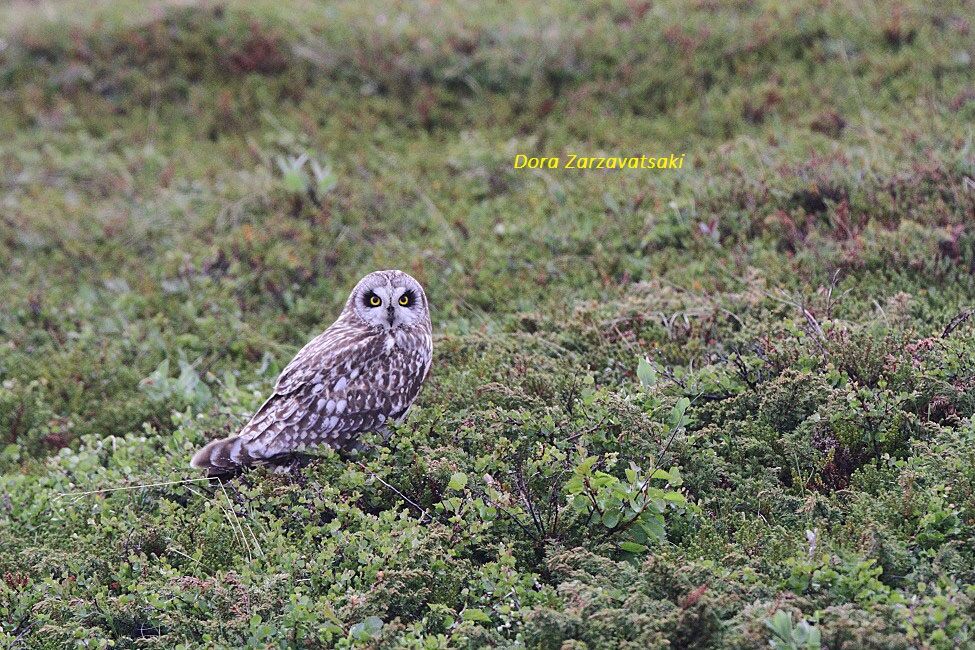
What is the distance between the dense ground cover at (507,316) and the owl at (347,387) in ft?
0.64

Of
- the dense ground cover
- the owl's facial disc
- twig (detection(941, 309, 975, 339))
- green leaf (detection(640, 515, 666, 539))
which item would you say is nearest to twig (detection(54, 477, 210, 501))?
the dense ground cover

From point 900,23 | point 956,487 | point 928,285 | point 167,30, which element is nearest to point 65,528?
point 956,487

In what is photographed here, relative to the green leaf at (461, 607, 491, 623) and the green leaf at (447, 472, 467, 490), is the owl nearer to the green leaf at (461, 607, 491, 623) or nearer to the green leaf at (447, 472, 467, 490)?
the green leaf at (447, 472, 467, 490)

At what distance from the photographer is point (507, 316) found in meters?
8.12

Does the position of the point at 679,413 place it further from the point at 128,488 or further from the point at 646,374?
the point at 128,488

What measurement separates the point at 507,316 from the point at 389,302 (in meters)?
1.54

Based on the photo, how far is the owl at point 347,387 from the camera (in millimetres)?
6371

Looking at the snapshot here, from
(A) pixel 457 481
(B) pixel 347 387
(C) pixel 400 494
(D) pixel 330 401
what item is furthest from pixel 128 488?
(A) pixel 457 481

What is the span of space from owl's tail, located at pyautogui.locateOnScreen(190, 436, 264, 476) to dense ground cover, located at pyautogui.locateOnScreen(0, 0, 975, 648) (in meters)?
0.12

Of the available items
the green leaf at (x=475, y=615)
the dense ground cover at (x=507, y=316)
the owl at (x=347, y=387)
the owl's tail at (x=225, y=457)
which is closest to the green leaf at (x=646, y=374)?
the dense ground cover at (x=507, y=316)

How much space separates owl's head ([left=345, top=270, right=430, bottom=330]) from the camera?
6.79 m

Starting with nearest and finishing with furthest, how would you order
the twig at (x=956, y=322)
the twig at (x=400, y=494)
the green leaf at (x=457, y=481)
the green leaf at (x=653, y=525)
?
the green leaf at (x=653, y=525) < the green leaf at (x=457, y=481) < the twig at (x=400, y=494) < the twig at (x=956, y=322)

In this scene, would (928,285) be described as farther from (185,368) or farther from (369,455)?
(185,368)

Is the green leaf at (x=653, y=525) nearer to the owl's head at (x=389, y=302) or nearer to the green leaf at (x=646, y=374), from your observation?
the green leaf at (x=646, y=374)
